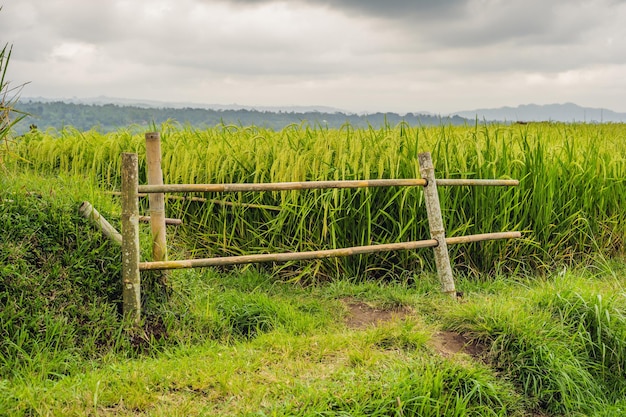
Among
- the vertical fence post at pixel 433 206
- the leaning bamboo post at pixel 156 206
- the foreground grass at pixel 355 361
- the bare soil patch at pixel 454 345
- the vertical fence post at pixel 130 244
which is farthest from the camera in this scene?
the vertical fence post at pixel 433 206

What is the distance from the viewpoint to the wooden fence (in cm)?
371

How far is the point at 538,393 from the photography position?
3320 millimetres

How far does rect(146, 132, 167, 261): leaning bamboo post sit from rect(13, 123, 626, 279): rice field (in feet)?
2.31

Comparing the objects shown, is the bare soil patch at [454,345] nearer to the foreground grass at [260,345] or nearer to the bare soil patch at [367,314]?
the foreground grass at [260,345]

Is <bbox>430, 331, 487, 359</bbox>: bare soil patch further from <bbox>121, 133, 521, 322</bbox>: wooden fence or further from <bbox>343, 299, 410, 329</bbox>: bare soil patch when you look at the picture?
<bbox>121, 133, 521, 322</bbox>: wooden fence

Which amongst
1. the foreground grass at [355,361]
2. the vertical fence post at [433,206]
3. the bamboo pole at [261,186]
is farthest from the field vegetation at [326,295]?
the bamboo pole at [261,186]

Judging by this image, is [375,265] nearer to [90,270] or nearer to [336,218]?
[336,218]

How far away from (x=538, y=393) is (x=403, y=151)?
98.3 inches

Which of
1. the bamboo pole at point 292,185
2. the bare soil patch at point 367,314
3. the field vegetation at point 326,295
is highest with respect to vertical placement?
the bamboo pole at point 292,185

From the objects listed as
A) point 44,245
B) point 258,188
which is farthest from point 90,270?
point 258,188

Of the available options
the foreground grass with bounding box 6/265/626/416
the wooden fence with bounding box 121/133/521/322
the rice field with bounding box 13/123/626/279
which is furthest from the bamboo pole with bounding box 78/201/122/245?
the rice field with bounding box 13/123/626/279

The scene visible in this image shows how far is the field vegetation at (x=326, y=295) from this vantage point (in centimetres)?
302

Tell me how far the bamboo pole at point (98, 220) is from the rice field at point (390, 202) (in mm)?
814

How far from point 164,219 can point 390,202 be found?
1767 millimetres
